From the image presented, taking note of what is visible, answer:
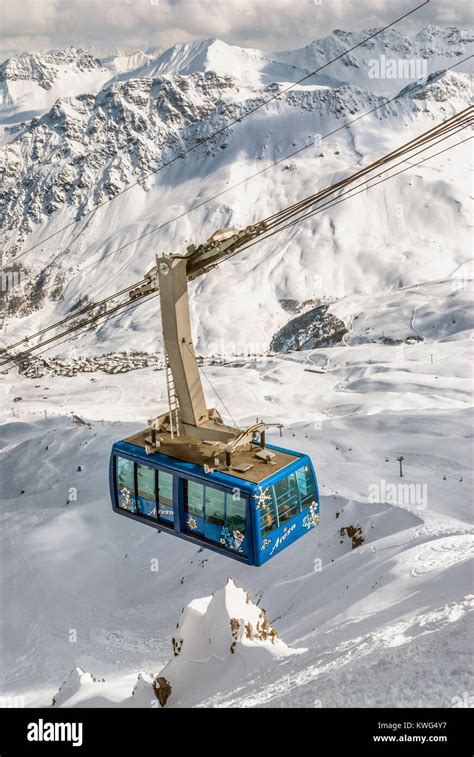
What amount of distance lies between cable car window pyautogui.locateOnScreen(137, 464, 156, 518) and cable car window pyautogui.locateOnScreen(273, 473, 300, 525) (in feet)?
11.1

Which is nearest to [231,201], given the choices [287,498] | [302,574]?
[302,574]

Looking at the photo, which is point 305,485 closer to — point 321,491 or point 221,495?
point 221,495

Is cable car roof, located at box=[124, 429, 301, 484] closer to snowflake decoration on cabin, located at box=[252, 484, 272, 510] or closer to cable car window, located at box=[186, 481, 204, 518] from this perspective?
snowflake decoration on cabin, located at box=[252, 484, 272, 510]

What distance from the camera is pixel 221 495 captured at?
1348 cm

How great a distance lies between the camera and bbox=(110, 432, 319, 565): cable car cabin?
13.1 metres

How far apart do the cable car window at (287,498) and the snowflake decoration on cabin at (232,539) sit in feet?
3.33

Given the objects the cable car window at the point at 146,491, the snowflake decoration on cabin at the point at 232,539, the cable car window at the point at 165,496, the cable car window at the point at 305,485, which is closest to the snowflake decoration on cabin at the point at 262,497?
the snowflake decoration on cabin at the point at 232,539

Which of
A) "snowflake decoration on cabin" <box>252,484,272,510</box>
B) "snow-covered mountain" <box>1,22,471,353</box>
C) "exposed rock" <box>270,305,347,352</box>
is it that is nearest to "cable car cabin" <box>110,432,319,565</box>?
"snowflake decoration on cabin" <box>252,484,272,510</box>

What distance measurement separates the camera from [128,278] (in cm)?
13775

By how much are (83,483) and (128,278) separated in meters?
115

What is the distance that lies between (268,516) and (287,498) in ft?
2.74

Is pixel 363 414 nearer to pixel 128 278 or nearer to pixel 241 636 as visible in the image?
pixel 241 636

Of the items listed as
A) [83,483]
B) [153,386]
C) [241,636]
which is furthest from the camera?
[153,386]

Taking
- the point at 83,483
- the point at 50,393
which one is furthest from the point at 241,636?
the point at 50,393
